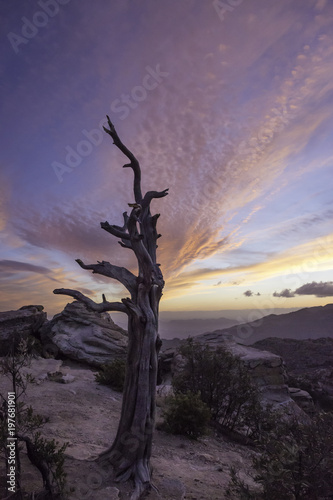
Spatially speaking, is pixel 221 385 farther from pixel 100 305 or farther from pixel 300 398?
pixel 300 398

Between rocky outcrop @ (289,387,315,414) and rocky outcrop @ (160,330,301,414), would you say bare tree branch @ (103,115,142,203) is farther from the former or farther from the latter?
rocky outcrop @ (289,387,315,414)

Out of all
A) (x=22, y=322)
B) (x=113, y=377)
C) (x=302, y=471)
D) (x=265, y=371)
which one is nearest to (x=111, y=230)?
(x=302, y=471)

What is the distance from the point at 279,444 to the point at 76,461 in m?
4.25

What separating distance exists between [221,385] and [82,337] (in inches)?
447

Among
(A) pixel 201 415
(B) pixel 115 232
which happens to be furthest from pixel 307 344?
(B) pixel 115 232

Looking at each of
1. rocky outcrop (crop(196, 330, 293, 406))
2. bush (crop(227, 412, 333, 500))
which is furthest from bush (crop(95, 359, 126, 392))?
bush (crop(227, 412, 333, 500))

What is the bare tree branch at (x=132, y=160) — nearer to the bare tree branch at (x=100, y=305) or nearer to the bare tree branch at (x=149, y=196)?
the bare tree branch at (x=149, y=196)

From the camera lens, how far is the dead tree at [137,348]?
5.90 m

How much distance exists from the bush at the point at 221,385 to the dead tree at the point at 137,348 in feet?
20.9

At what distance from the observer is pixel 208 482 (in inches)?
256

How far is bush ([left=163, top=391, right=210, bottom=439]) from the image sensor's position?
951 cm

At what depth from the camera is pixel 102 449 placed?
24.0 ft

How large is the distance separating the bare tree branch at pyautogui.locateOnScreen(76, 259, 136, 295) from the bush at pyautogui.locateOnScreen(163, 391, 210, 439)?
17.3ft

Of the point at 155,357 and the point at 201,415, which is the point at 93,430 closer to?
the point at 201,415
